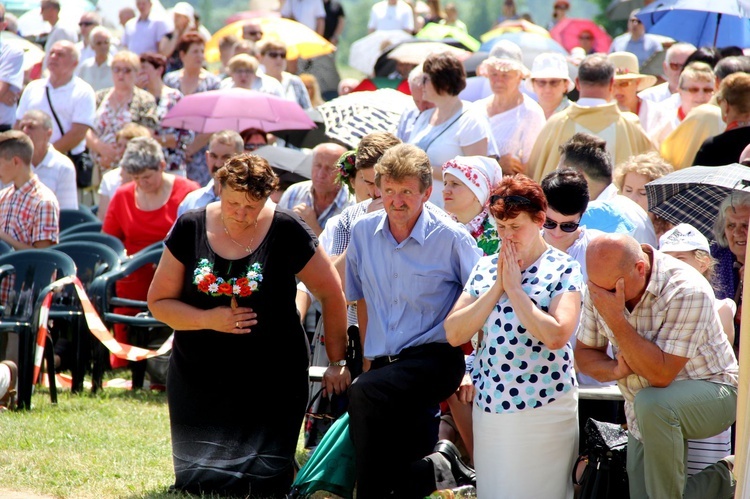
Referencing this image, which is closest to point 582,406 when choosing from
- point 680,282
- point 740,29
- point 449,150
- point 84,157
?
point 680,282

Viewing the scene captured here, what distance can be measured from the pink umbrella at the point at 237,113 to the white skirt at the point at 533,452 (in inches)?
239

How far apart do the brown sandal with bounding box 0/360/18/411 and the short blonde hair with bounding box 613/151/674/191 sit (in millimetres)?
4347

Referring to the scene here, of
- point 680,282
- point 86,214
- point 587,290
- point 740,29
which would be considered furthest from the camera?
point 740,29

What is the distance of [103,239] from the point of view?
8.86 m

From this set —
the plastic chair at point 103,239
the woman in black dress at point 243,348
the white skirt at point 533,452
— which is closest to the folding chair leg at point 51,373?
the plastic chair at point 103,239

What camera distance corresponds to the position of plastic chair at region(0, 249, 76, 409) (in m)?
7.54

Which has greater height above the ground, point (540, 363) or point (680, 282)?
point (680, 282)

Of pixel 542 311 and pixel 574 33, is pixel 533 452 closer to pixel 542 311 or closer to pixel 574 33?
pixel 542 311

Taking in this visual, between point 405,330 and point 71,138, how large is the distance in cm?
723

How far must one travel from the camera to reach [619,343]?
14.9 feet

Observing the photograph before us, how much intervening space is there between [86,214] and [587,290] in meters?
6.30

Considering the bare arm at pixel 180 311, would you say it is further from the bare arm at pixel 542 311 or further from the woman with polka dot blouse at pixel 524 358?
the bare arm at pixel 542 311

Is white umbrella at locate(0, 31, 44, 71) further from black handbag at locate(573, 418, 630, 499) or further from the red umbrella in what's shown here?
black handbag at locate(573, 418, 630, 499)

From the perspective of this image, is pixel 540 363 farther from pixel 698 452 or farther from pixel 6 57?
pixel 6 57
